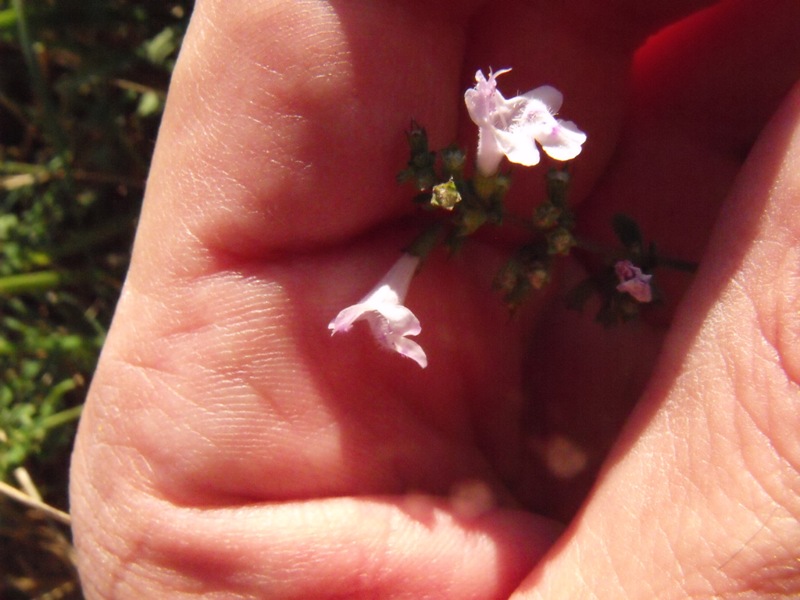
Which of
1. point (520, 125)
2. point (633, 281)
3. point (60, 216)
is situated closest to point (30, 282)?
point (60, 216)

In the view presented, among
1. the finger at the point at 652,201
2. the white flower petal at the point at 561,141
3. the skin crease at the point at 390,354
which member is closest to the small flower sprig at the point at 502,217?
the white flower petal at the point at 561,141

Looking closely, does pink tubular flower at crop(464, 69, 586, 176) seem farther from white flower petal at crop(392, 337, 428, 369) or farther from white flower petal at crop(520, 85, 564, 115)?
white flower petal at crop(392, 337, 428, 369)

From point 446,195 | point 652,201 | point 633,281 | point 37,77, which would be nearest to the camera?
point 446,195

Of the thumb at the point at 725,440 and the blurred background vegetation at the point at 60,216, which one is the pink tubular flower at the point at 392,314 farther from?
the blurred background vegetation at the point at 60,216

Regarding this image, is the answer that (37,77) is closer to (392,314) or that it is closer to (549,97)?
(392,314)

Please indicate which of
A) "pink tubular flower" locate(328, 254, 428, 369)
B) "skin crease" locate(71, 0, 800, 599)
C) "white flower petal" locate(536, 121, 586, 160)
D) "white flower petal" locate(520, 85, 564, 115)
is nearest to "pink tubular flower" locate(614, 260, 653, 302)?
"skin crease" locate(71, 0, 800, 599)

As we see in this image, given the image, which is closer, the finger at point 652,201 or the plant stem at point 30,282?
the finger at point 652,201

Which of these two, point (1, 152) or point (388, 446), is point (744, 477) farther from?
point (1, 152)
